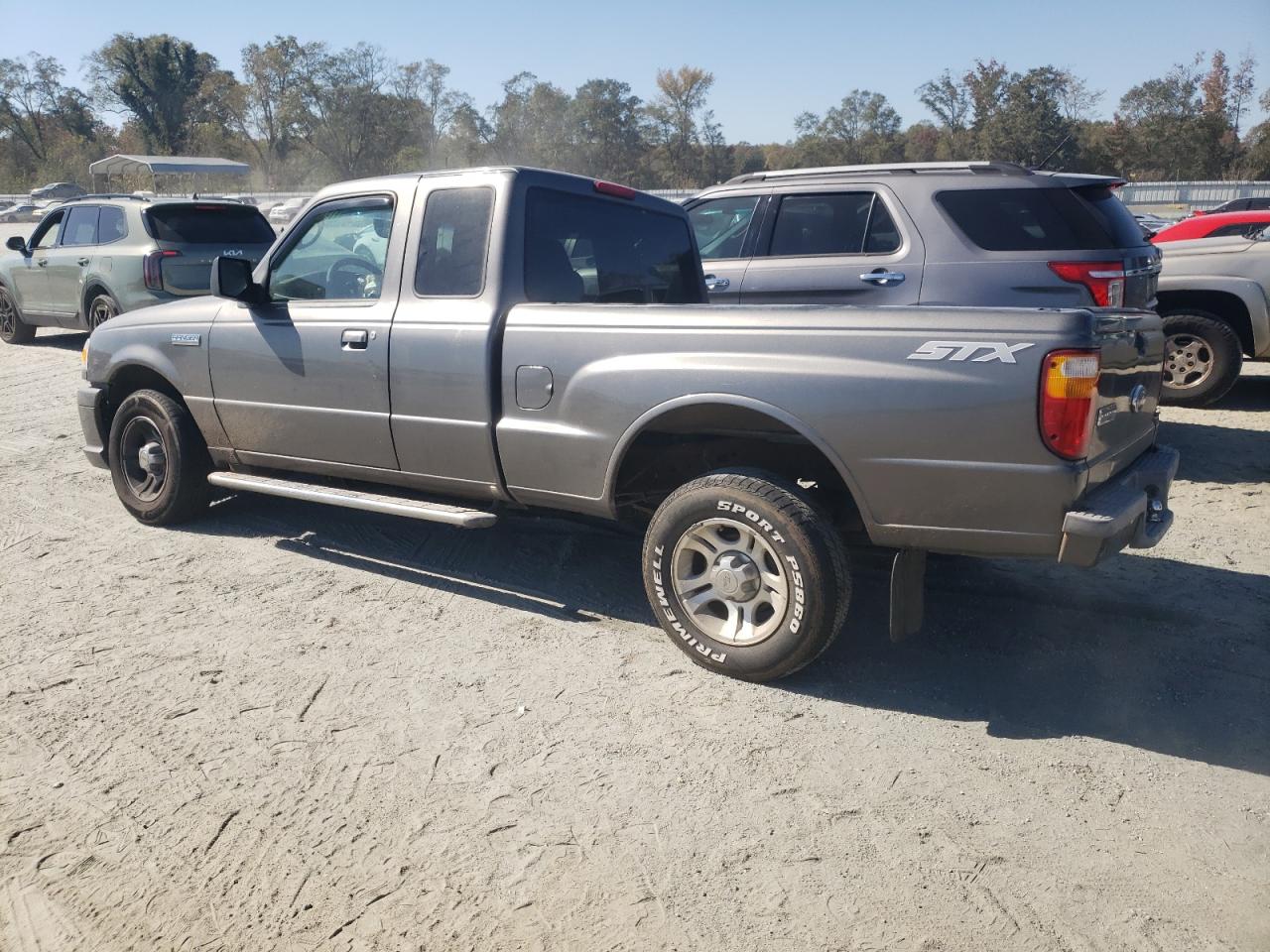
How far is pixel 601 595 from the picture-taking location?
14.9 feet

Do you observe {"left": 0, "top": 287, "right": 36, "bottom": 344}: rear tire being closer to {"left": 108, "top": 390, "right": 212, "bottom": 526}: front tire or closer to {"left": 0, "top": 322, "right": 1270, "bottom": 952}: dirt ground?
{"left": 108, "top": 390, "right": 212, "bottom": 526}: front tire

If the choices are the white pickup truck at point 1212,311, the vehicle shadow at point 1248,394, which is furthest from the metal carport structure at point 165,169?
the white pickup truck at point 1212,311

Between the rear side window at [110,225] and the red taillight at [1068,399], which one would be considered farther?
the rear side window at [110,225]

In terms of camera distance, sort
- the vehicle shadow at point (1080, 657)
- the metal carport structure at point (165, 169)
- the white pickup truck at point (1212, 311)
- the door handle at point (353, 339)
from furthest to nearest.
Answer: the metal carport structure at point (165, 169) → the white pickup truck at point (1212, 311) → the door handle at point (353, 339) → the vehicle shadow at point (1080, 657)

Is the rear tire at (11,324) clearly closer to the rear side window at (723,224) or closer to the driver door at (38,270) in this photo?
the driver door at (38,270)

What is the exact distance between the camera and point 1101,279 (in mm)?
5922

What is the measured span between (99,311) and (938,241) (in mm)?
9359

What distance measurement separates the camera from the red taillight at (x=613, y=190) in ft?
15.3

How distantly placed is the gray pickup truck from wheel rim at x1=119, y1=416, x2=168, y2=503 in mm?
21

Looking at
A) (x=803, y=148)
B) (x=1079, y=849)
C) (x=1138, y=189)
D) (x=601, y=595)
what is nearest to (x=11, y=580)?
(x=601, y=595)

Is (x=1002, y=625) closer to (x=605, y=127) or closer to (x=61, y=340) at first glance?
(x=61, y=340)

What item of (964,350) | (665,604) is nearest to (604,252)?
(665,604)

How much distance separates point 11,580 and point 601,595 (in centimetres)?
290

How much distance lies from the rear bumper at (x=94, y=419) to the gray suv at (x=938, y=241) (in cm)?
403
